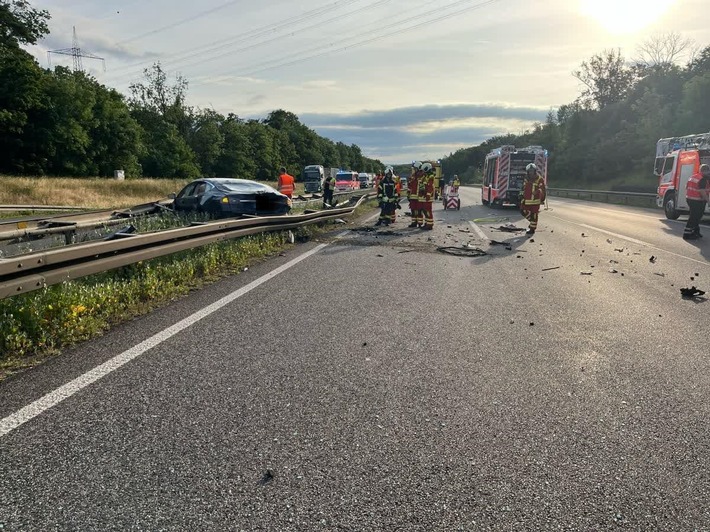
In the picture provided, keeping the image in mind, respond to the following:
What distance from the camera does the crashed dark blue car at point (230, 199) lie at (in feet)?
37.2

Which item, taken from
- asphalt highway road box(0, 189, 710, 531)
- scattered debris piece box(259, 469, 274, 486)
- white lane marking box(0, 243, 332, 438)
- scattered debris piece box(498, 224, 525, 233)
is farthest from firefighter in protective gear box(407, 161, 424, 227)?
scattered debris piece box(259, 469, 274, 486)

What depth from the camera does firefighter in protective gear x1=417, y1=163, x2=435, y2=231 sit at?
1471 centimetres

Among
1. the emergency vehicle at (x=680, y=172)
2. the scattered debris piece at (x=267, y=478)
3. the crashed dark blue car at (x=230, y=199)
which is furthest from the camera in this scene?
the emergency vehicle at (x=680, y=172)

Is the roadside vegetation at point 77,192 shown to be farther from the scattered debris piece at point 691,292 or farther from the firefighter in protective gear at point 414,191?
the scattered debris piece at point 691,292

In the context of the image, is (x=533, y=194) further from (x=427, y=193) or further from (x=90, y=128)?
(x=90, y=128)

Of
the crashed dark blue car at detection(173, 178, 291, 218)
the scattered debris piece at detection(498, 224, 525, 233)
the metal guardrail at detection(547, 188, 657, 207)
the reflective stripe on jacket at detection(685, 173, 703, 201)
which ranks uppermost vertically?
the reflective stripe on jacket at detection(685, 173, 703, 201)

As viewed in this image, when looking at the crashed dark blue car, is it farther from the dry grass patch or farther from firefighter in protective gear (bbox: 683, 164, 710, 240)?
the dry grass patch

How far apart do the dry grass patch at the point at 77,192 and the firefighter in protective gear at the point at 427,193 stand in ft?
53.8

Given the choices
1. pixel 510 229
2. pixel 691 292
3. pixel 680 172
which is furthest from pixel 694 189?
pixel 691 292

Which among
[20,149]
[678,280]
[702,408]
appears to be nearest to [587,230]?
[678,280]

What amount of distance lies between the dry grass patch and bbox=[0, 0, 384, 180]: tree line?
779cm

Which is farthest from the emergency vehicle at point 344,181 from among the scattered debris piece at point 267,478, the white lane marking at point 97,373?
the scattered debris piece at point 267,478

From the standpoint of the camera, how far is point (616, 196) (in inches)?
1369

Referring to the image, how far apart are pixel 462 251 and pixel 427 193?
4.52 metres
